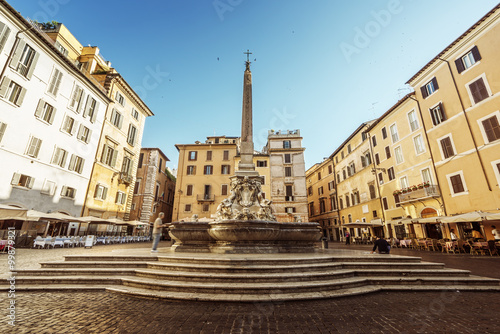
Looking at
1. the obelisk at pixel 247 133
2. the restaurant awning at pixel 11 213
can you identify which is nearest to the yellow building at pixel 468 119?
the obelisk at pixel 247 133

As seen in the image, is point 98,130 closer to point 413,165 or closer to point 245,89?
point 245,89

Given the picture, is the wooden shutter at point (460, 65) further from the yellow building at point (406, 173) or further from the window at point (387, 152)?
the window at point (387, 152)

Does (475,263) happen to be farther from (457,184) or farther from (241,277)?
(241,277)

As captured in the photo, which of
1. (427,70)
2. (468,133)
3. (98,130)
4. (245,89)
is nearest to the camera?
(245,89)

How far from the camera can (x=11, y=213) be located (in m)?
12.8

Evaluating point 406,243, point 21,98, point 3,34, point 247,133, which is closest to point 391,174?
point 406,243

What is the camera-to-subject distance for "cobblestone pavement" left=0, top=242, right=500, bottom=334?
329 centimetres

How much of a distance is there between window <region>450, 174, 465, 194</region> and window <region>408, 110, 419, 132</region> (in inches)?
224

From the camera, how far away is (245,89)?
12812 millimetres

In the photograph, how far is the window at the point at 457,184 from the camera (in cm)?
1612

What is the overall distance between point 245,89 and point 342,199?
26.4 metres

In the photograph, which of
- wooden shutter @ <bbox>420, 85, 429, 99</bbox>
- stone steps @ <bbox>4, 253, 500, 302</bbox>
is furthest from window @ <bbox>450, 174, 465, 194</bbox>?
stone steps @ <bbox>4, 253, 500, 302</bbox>

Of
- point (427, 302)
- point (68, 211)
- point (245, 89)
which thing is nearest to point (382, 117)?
point (245, 89)

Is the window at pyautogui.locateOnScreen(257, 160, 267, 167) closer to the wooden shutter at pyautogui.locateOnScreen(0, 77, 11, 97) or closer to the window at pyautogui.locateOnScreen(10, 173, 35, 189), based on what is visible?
the window at pyautogui.locateOnScreen(10, 173, 35, 189)
